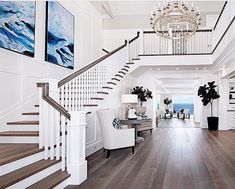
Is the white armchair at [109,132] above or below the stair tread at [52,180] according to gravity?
above

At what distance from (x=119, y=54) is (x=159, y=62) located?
2141mm

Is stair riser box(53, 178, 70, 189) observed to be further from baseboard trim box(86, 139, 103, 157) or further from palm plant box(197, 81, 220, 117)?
palm plant box(197, 81, 220, 117)

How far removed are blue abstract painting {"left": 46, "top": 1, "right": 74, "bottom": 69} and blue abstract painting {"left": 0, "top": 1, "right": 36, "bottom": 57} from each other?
0.69m

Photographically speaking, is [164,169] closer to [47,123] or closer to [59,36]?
[47,123]

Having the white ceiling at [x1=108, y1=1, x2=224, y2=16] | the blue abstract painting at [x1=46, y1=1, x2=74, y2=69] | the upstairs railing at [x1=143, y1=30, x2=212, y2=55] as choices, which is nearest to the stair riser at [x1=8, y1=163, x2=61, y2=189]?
the blue abstract painting at [x1=46, y1=1, x2=74, y2=69]

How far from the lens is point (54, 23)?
630 cm

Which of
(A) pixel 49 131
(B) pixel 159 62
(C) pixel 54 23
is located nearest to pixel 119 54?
(B) pixel 159 62

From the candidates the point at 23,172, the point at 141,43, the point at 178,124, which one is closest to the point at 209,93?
the point at 141,43

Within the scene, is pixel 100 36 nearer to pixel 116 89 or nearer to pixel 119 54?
pixel 119 54

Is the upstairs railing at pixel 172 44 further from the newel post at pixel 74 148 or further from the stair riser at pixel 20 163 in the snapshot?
the stair riser at pixel 20 163

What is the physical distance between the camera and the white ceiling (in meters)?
12.1

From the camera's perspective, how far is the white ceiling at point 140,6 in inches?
477

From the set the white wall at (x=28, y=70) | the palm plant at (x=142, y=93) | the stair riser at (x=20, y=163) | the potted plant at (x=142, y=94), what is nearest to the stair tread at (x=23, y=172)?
the stair riser at (x=20, y=163)

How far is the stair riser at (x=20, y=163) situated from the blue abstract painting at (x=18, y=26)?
2066 mm
